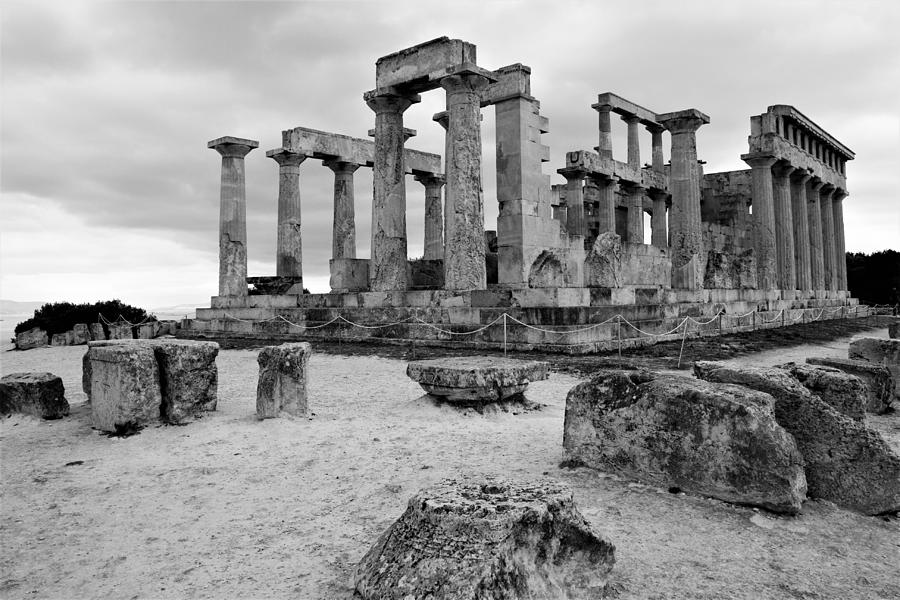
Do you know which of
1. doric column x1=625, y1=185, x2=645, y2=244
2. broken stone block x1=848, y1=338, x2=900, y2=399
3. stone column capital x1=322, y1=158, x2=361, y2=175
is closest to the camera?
broken stone block x1=848, y1=338, x2=900, y2=399

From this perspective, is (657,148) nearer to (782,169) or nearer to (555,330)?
(782,169)

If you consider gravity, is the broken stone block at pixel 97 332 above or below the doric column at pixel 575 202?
below

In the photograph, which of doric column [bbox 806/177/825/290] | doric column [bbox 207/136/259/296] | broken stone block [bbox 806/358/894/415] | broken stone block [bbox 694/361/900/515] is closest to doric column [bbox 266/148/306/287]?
doric column [bbox 207/136/259/296]

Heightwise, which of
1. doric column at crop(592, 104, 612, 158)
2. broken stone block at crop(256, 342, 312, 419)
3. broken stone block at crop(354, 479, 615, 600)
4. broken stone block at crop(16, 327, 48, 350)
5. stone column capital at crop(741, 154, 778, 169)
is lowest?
broken stone block at crop(354, 479, 615, 600)

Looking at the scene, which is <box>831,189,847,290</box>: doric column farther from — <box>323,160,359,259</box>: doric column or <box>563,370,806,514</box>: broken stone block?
<box>563,370,806,514</box>: broken stone block

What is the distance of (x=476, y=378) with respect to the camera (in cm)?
623

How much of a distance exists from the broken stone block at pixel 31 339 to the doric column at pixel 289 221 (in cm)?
705

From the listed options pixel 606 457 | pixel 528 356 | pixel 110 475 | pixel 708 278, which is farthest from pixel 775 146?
pixel 110 475

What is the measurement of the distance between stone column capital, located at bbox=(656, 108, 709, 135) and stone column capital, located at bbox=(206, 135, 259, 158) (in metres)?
13.2

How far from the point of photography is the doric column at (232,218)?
66.4 ft

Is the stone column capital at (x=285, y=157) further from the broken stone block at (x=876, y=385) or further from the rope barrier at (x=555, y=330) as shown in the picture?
the broken stone block at (x=876, y=385)

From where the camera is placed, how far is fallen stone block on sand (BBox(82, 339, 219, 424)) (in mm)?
6180

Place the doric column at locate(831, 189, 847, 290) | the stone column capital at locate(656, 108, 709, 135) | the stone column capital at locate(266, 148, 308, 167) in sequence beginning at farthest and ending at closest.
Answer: the doric column at locate(831, 189, 847, 290), the stone column capital at locate(266, 148, 308, 167), the stone column capital at locate(656, 108, 709, 135)

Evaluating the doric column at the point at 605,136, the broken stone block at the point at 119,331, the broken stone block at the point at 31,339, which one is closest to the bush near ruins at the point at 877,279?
the doric column at the point at 605,136
